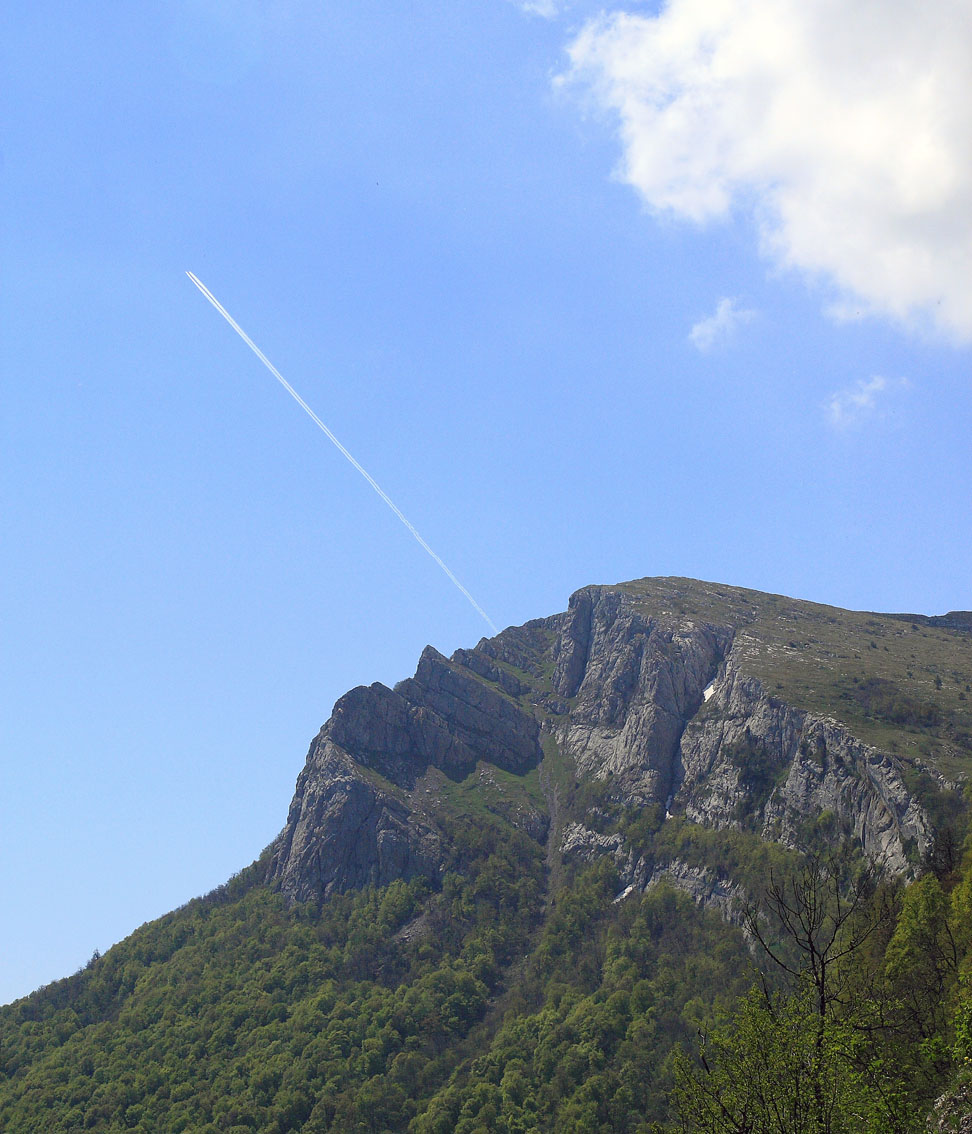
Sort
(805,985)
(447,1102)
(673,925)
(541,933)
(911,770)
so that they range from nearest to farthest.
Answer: (805,985) → (447,1102) → (911,770) → (673,925) → (541,933)

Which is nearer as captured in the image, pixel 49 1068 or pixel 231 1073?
pixel 231 1073

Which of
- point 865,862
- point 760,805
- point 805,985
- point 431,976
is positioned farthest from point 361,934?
point 805,985

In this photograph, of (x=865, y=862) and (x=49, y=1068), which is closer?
(x=865, y=862)

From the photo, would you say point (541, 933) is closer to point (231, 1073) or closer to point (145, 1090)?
point (231, 1073)

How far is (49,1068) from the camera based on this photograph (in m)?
183

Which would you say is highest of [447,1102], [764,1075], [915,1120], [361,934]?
[361,934]

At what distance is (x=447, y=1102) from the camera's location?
147 m

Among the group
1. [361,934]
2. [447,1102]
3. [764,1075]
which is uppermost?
[361,934]

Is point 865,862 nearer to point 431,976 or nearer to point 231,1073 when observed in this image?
point 431,976

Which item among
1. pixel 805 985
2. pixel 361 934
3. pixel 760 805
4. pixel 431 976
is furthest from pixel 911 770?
pixel 805 985

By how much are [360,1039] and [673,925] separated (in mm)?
62182

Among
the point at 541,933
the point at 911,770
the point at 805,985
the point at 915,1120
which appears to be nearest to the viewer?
the point at 915,1120

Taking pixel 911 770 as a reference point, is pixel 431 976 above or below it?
below

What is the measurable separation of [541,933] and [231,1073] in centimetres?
6712
